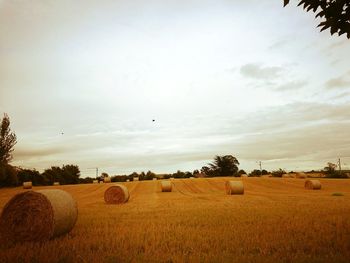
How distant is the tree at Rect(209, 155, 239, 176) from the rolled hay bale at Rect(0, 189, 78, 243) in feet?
272

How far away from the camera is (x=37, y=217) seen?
33.3ft

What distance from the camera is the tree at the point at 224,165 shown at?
9231cm

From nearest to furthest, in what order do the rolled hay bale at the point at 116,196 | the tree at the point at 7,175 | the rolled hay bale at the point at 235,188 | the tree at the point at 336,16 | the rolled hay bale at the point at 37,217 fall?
1. the tree at the point at 336,16
2. the rolled hay bale at the point at 37,217
3. the rolled hay bale at the point at 116,196
4. the rolled hay bale at the point at 235,188
5. the tree at the point at 7,175

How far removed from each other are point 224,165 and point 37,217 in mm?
84877

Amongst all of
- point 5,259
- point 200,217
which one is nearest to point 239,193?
point 200,217

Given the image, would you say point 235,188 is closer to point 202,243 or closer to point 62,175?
point 202,243

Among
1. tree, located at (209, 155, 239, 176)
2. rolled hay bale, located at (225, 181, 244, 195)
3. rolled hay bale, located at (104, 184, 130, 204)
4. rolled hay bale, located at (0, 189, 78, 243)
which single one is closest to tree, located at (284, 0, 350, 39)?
rolled hay bale, located at (0, 189, 78, 243)

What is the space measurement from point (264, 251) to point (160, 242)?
252cm

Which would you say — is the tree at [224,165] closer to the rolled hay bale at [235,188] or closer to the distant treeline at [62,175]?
the distant treeline at [62,175]

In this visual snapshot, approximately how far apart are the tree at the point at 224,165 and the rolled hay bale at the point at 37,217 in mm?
82822

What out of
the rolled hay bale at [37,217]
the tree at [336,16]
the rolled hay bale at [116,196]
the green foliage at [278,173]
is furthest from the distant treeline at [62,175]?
the tree at [336,16]

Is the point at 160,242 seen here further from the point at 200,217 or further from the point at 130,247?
the point at 200,217

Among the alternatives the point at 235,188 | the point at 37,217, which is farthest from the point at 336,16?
the point at 235,188

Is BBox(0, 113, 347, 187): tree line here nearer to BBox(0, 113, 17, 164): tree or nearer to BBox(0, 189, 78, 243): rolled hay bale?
BBox(0, 113, 17, 164): tree
